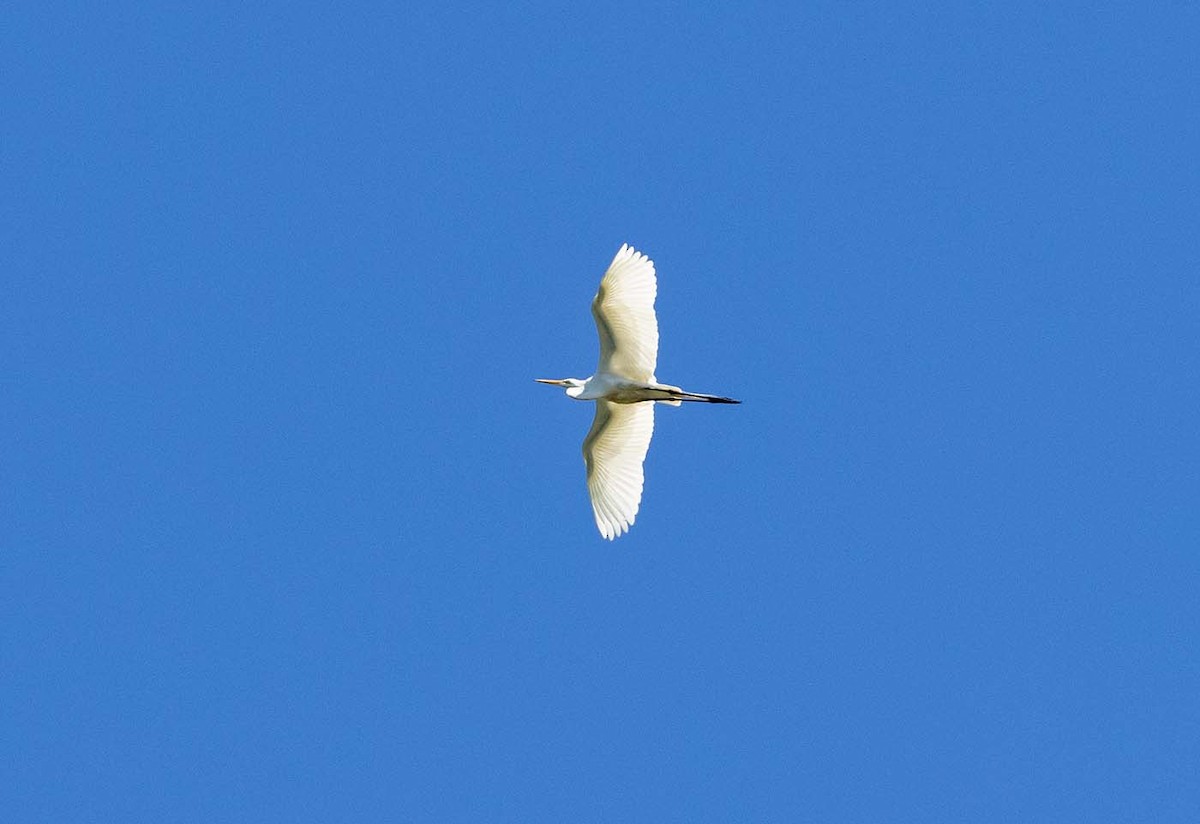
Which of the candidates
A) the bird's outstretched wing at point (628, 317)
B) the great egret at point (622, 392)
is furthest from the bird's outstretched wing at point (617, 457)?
the bird's outstretched wing at point (628, 317)

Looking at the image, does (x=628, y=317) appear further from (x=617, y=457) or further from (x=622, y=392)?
(x=617, y=457)

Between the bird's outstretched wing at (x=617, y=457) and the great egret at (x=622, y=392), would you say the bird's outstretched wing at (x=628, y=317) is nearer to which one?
the great egret at (x=622, y=392)

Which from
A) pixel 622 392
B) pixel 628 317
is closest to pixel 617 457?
pixel 622 392

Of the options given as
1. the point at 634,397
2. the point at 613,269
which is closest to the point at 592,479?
the point at 634,397

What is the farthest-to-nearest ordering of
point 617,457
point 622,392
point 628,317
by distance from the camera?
point 617,457 → point 622,392 → point 628,317

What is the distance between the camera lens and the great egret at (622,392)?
18.7 metres

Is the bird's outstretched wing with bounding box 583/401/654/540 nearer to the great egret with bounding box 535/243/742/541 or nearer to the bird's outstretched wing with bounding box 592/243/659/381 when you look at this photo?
the great egret with bounding box 535/243/742/541

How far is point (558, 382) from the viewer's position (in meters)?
20.5

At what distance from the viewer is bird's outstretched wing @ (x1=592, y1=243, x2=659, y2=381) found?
18641 mm

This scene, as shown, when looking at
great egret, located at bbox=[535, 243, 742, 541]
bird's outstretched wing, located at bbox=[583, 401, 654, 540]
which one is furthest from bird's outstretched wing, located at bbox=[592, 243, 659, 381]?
bird's outstretched wing, located at bbox=[583, 401, 654, 540]

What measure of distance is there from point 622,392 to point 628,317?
93cm

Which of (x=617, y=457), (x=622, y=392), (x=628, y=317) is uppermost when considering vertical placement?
(x=628, y=317)

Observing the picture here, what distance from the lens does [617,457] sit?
787 inches

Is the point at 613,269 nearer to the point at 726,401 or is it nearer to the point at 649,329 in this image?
the point at 649,329
